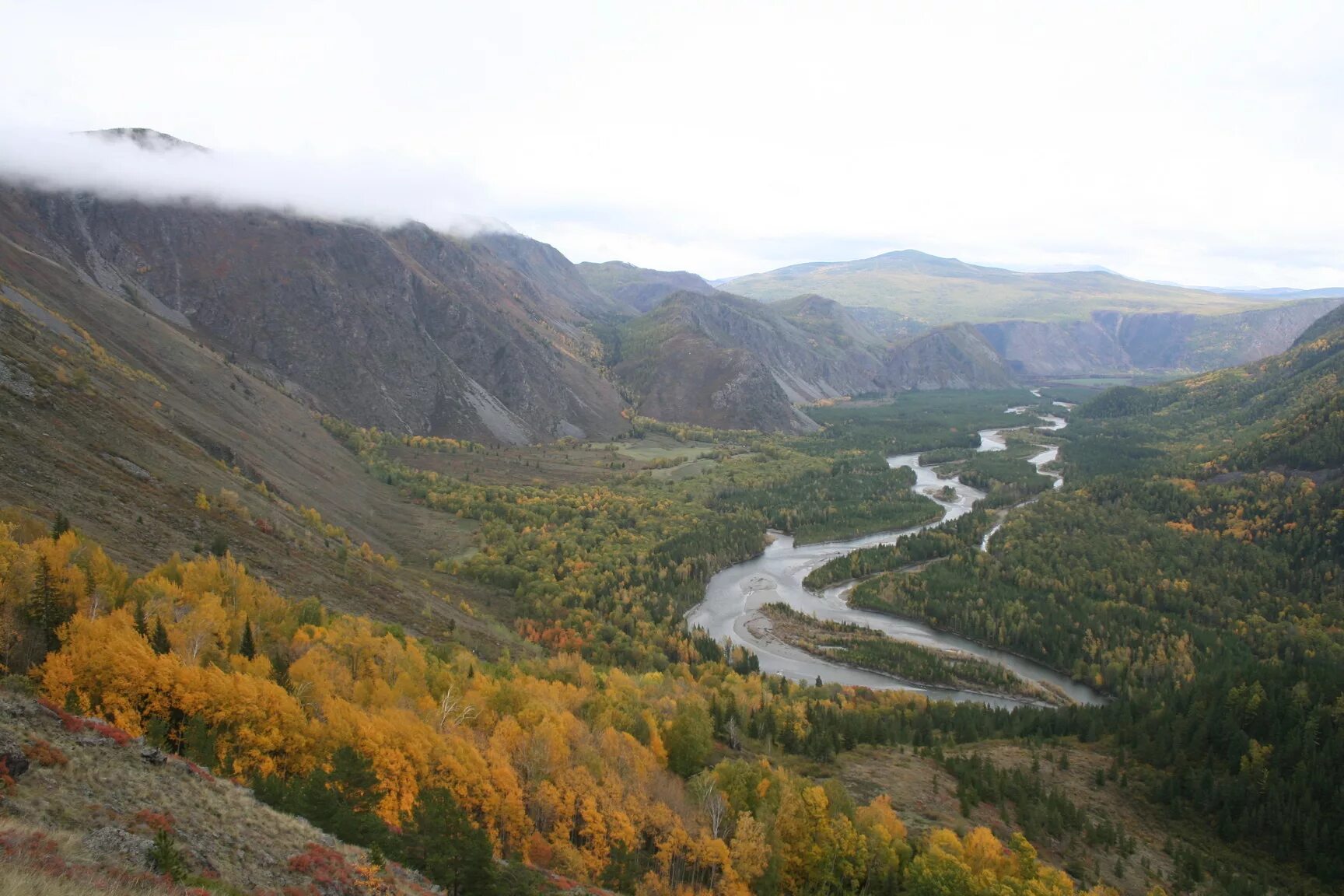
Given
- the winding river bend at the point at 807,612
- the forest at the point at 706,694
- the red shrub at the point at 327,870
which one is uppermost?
the red shrub at the point at 327,870

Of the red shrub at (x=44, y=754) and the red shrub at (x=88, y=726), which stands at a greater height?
the red shrub at (x=44, y=754)

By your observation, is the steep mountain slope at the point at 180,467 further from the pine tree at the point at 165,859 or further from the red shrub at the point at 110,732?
the pine tree at the point at 165,859

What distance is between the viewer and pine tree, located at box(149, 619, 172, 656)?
32.2 m

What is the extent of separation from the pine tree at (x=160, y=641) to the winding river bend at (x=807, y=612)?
64332 millimetres

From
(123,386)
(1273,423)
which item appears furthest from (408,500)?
(1273,423)

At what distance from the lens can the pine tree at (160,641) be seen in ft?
106

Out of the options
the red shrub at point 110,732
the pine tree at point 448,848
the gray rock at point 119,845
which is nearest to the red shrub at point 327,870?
the pine tree at point 448,848

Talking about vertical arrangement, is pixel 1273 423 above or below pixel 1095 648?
above

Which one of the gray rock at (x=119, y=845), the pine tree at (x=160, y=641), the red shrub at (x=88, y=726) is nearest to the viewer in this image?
the gray rock at (x=119, y=845)

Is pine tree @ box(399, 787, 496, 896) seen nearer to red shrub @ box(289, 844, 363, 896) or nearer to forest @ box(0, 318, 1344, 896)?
forest @ box(0, 318, 1344, 896)

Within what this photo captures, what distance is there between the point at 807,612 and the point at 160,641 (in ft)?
280

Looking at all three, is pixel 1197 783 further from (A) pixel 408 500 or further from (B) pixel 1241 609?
(A) pixel 408 500

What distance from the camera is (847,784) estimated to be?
174 feet

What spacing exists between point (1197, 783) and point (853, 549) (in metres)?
78.7
